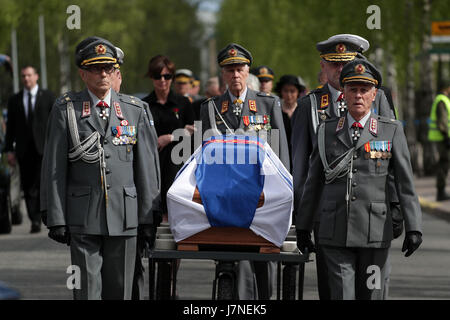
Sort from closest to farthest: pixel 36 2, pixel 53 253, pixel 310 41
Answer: pixel 53 253, pixel 36 2, pixel 310 41

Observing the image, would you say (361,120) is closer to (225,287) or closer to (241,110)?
(225,287)

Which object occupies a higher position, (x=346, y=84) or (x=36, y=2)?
(x=36, y=2)

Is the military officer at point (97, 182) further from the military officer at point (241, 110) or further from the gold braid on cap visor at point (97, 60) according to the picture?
the military officer at point (241, 110)

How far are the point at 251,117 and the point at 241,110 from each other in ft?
0.31

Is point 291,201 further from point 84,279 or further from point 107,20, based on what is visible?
point 107,20

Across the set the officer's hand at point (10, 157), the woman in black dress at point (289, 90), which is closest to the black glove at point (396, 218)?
the woman in black dress at point (289, 90)

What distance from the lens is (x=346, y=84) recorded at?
6.91 m

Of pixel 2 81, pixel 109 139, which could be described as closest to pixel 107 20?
pixel 2 81

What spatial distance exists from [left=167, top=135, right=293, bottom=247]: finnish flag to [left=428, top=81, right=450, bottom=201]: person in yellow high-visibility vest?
43.1 ft

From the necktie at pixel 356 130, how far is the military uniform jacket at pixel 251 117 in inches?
63.6

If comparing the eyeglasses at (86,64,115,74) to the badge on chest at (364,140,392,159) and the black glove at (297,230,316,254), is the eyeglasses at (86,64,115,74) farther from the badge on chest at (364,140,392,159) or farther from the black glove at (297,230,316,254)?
the badge on chest at (364,140,392,159)

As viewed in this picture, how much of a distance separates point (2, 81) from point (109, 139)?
14.6 meters

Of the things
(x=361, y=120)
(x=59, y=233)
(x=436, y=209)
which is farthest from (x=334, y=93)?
(x=436, y=209)

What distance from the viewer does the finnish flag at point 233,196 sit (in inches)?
267
